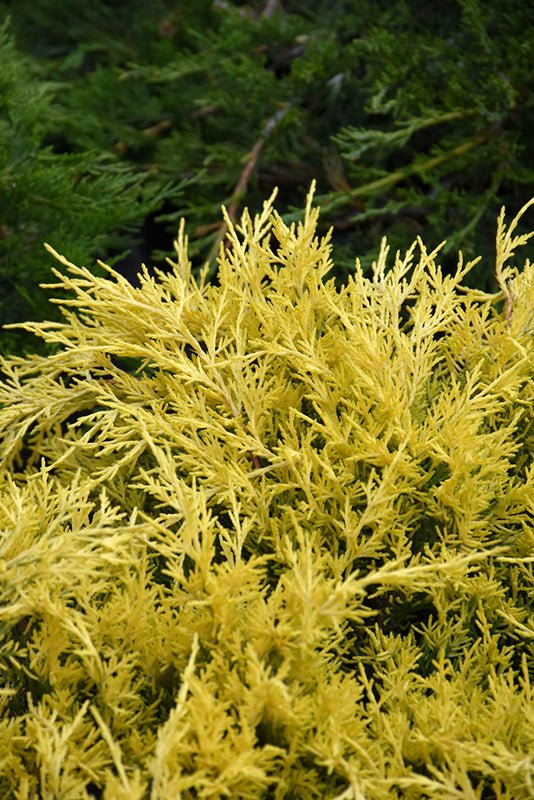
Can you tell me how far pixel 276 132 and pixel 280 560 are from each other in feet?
7.54

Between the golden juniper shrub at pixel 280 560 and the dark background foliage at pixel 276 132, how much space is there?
0.81 meters

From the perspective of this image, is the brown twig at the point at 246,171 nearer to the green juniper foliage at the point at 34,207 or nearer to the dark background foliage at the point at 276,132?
the dark background foliage at the point at 276,132

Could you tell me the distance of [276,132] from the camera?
11.7 feet

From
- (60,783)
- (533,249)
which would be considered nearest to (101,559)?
(60,783)

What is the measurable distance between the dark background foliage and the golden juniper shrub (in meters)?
0.81

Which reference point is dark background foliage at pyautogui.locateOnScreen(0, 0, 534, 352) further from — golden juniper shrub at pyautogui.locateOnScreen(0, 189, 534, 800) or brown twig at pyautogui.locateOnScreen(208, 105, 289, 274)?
golden juniper shrub at pyautogui.locateOnScreen(0, 189, 534, 800)

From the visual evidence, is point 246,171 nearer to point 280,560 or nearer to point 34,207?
point 34,207

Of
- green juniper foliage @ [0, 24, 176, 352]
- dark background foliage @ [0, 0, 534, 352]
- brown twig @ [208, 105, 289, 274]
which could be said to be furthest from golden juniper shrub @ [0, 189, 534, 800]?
brown twig @ [208, 105, 289, 274]

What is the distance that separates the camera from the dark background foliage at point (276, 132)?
2982 millimetres

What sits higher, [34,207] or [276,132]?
[276,132]

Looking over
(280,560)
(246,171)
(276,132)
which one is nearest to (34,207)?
(246,171)

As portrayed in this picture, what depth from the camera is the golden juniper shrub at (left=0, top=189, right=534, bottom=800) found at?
1526 mm

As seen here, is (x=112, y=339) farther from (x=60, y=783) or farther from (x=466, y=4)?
(x=466, y=4)

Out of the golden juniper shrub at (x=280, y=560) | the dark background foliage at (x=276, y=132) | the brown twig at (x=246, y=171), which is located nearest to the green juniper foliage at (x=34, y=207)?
the dark background foliage at (x=276, y=132)
